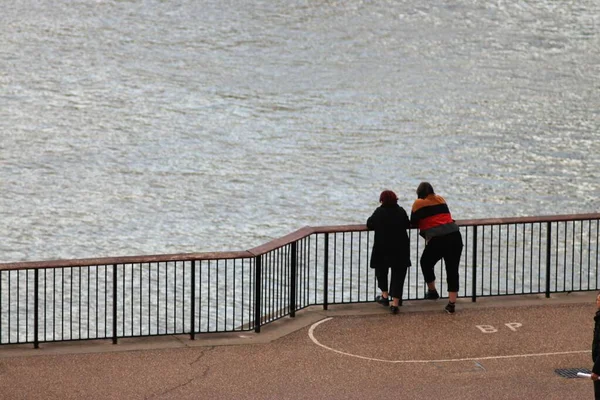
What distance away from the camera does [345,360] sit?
617 inches

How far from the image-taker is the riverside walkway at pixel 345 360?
48.3ft

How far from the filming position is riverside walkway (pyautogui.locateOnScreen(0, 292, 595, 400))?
1472 cm

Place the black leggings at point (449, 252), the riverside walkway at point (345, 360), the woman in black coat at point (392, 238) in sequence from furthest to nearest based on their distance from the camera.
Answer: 1. the black leggings at point (449, 252)
2. the woman in black coat at point (392, 238)
3. the riverside walkway at point (345, 360)

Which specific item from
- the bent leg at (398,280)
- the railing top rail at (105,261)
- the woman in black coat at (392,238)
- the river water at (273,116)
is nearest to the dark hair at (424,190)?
the woman in black coat at (392,238)

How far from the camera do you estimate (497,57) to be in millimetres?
47719

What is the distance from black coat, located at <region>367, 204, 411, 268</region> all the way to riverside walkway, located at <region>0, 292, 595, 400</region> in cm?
70

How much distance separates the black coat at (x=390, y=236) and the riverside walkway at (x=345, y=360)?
700 millimetres

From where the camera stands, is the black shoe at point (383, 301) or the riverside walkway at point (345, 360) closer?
the riverside walkway at point (345, 360)

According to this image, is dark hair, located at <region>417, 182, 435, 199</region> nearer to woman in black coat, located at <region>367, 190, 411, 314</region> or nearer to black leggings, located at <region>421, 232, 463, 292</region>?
woman in black coat, located at <region>367, 190, 411, 314</region>

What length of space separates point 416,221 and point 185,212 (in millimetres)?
14299

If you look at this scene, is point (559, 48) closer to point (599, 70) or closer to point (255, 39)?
point (599, 70)

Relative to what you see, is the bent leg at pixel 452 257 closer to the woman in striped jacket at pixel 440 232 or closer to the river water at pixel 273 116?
the woman in striped jacket at pixel 440 232

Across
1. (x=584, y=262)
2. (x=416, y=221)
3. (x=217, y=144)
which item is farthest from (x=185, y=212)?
(x=416, y=221)

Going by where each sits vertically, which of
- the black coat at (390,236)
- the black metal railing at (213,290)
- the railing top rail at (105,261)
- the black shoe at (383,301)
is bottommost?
the black metal railing at (213,290)
